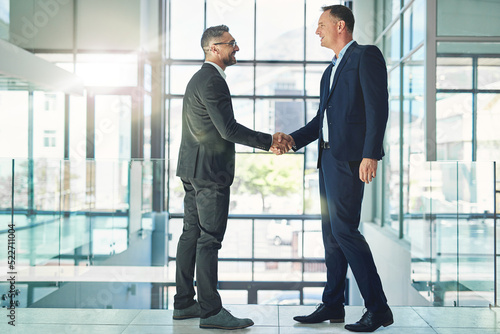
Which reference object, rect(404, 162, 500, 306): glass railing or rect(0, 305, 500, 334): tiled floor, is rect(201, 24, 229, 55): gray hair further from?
rect(404, 162, 500, 306): glass railing

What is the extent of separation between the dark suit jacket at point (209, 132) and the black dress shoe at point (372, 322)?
2.79ft

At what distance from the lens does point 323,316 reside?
2.29 meters

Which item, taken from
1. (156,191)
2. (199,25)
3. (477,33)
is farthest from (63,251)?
(199,25)

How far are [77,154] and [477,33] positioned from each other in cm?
777

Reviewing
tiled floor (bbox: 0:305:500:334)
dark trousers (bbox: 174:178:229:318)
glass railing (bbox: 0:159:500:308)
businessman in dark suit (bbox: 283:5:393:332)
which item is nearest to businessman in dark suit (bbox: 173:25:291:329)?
dark trousers (bbox: 174:178:229:318)

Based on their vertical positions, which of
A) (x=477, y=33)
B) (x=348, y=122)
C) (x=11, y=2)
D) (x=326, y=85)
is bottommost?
(x=348, y=122)

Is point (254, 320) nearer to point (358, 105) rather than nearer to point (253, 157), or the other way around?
point (358, 105)

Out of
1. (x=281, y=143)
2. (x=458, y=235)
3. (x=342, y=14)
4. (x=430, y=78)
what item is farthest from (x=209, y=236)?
(x=430, y=78)

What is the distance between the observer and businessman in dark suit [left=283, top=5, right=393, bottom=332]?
211 cm

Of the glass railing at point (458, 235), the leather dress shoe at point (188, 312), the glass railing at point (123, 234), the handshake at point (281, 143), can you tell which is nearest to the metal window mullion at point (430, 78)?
the glass railing at point (123, 234)

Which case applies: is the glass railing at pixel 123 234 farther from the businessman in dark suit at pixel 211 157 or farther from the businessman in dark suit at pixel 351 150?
the businessman in dark suit at pixel 351 150

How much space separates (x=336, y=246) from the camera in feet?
7.68

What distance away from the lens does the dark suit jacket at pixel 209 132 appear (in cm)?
221

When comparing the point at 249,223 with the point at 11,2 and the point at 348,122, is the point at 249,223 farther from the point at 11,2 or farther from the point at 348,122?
the point at 348,122
